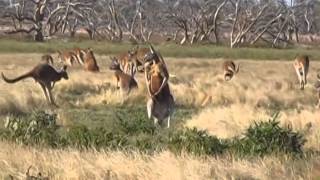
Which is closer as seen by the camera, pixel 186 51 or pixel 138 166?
pixel 138 166

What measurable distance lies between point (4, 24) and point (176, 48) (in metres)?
43.6

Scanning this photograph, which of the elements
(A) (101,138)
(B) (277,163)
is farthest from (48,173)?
(B) (277,163)

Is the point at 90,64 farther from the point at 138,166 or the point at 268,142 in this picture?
the point at 138,166

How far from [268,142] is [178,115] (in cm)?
795

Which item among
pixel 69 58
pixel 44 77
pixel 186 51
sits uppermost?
pixel 44 77

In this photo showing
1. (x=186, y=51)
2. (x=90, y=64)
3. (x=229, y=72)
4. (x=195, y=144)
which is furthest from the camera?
(x=186, y=51)

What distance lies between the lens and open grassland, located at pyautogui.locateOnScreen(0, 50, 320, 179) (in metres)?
9.20

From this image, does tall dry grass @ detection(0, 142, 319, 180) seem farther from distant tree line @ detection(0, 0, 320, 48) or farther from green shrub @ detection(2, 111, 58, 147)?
distant tree line @ detection(0, 0, 320, 48)

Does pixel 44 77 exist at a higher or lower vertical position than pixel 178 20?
higher

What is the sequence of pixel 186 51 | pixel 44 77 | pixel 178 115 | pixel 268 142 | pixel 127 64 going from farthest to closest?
pixel 186 51, pixel 127 64, pixel 44 77, pixel 178 115, pixel 268 142

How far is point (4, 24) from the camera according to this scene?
89.3 metres

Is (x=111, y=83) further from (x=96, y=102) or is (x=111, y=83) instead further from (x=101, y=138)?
(x=101, y=138)

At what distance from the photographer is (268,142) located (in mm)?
11273

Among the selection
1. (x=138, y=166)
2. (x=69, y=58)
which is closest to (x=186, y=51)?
(x=69, y=58)
